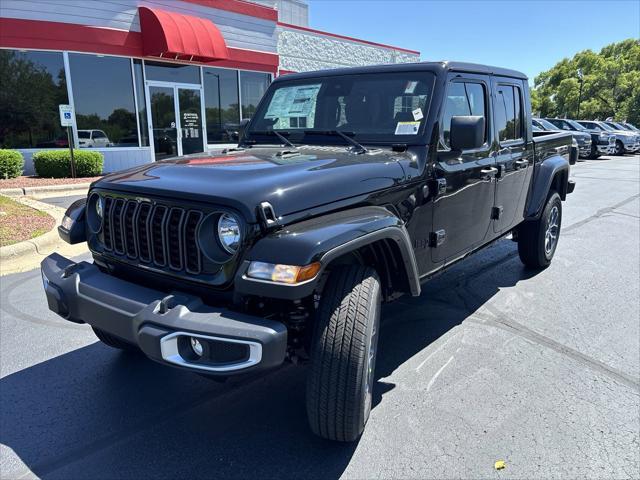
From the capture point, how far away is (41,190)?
34.0 ft

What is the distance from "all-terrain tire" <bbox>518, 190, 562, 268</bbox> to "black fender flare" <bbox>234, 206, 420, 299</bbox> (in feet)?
10.9

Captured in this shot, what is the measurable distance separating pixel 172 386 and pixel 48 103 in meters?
12.3

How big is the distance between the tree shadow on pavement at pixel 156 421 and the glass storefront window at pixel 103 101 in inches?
450

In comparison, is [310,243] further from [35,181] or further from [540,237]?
[35,181]

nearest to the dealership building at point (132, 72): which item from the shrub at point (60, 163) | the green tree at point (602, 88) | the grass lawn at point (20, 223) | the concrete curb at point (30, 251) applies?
the shrub at point (60, 163)

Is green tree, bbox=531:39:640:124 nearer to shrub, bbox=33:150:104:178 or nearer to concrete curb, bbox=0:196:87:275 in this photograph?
shrub, bbox=33:150:104:178

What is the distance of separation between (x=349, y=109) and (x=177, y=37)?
1155 cm

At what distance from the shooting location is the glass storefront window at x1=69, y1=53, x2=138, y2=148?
1321 cm

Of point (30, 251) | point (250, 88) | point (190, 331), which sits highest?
point (250, 88)

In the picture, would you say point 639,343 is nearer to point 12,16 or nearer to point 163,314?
point 163,314

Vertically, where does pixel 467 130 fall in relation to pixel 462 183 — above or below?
above

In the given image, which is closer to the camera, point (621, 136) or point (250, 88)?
point (250, 88)

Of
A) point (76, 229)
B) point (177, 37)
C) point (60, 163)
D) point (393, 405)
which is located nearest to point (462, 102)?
point (393, 405)

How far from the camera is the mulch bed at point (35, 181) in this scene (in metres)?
10.8
